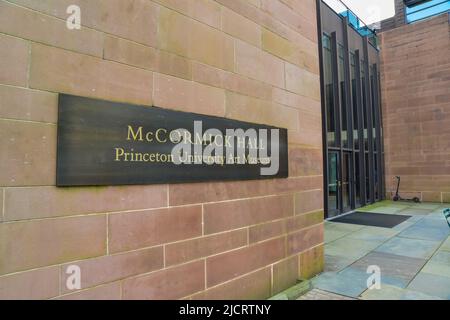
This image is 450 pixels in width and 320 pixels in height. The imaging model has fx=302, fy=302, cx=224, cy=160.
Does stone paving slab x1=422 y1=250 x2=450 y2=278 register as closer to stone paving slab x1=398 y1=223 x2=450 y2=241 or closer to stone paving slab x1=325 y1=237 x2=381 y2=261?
stone paving slab x1=325 y1=237 x2=381 y2=261

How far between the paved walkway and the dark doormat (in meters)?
0.38

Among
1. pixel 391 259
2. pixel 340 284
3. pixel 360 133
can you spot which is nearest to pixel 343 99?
pixel 360 133

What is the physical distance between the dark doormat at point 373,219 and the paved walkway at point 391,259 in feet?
1.26

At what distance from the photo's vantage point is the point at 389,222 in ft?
31.7

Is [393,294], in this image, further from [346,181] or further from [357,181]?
[357,181]

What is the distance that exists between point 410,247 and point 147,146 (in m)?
6.48

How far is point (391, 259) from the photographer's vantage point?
19.2 feet

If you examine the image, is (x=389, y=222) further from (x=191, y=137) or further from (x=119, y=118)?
(x=119, y=118)

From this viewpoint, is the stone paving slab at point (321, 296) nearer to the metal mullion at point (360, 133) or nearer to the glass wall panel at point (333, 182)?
the glass wall panel at point (333, 182)

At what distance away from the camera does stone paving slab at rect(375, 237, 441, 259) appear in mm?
6160

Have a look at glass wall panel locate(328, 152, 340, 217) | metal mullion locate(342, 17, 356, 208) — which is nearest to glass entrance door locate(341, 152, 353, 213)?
metal mullion locate(342, 17, 356, 208)

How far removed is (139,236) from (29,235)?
0.89 meters

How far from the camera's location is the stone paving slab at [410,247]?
6160 mm

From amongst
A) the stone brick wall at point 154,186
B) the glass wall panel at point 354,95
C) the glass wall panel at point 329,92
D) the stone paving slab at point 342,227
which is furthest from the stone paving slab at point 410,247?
the glass wall panel at point 354,95
